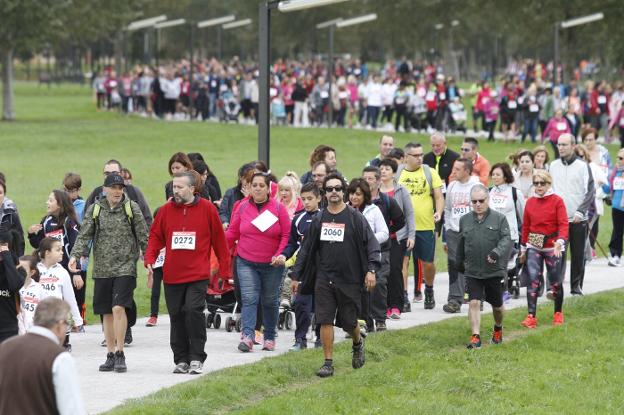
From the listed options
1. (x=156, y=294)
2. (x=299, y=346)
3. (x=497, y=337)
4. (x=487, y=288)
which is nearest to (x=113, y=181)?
(x=299, y=346)

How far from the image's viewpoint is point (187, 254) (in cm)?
1219

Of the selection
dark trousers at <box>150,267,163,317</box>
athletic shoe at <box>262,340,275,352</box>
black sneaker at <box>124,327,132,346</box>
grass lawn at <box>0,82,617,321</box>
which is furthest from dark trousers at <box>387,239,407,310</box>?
grass lawn at <box>0,82,617,321</box>

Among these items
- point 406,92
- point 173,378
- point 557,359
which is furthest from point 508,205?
point 406,92

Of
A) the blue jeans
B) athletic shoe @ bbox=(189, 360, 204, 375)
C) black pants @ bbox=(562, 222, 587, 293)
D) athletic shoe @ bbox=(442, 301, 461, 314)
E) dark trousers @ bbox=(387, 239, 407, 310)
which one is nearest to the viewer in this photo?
athletic shoe @ bbox=(189, 360, 204, 375)

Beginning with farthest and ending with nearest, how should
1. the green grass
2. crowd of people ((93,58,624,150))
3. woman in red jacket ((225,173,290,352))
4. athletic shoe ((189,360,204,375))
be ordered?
crowd of people ((93,58,624,150))
woman in red jacket ((225,173,290,352))
athletic shoe ((189,360,204,375))
the green grass

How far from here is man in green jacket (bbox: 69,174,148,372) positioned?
40.7ft

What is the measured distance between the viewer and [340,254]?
477 inches

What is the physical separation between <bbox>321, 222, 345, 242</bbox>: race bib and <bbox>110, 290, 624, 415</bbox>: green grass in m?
1.20

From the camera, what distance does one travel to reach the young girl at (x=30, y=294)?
11.8 meters

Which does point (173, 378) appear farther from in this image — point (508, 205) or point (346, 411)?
point (508, 205)

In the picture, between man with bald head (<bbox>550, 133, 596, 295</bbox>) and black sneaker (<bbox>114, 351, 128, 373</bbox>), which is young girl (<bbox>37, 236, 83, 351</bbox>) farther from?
man with bald head (<bbox>550, 133, 596, 295</bbox>)

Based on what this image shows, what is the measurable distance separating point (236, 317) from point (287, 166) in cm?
2071

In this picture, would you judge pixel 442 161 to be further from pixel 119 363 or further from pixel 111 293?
pixel 119 363

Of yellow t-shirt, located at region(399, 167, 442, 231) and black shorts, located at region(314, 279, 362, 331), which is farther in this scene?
yellow t-shirt, located at region(399, 167, 442, 231)
